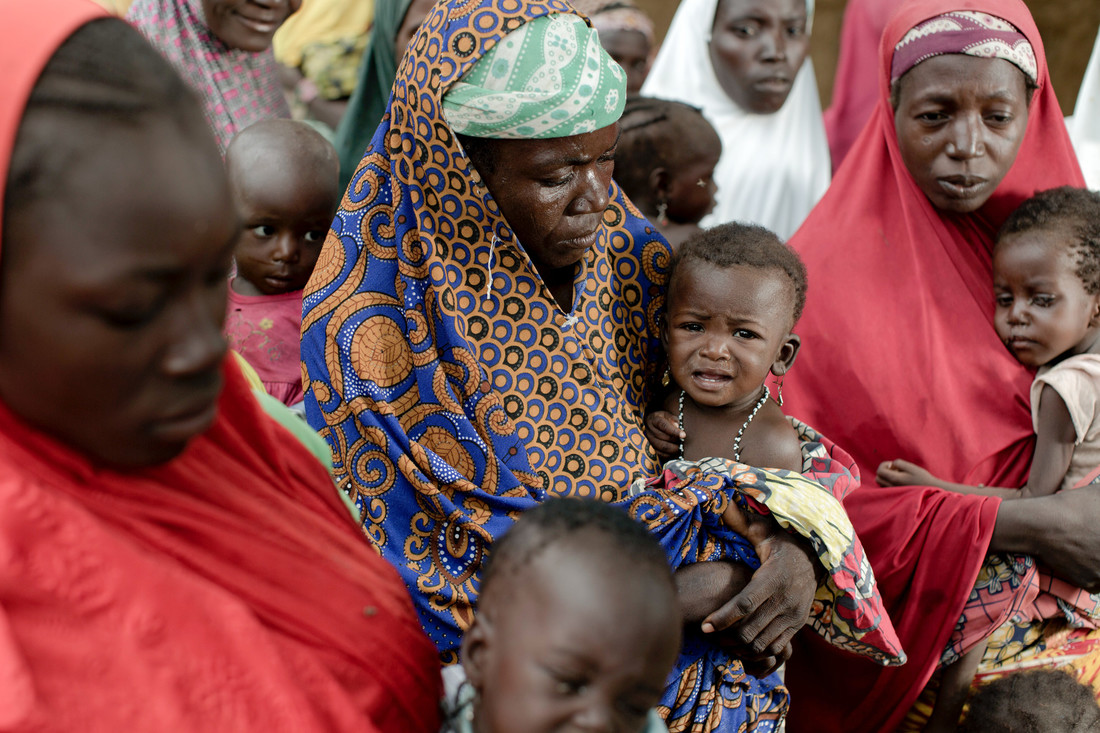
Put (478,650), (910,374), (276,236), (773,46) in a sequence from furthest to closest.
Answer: (773,46), (276,236), (910,374), (478,650)

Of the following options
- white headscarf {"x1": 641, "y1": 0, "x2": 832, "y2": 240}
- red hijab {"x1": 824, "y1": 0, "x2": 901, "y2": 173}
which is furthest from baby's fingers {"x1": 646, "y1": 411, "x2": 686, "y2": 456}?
red hijab {"x1": 824, "y1": 0, "x2": 901, "y2": 173}

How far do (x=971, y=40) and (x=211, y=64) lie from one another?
282cm

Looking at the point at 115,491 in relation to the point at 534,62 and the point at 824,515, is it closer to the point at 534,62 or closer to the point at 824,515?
the point at 534,62

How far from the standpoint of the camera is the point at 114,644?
109cm

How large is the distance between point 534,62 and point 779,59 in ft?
10.4

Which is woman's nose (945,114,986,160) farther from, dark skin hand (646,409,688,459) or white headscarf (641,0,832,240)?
white headscarf (641,0,832,240)

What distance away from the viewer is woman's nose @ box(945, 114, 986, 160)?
277 cm

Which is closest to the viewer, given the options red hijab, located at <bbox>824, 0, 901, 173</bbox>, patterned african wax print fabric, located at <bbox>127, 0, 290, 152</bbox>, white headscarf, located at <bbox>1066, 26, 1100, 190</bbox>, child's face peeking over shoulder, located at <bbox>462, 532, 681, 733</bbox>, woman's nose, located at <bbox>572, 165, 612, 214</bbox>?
child's face peeking over shoulder, located at <bbox>462, 532, 681, 733</bbox>

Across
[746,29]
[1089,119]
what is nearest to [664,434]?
[746,29]

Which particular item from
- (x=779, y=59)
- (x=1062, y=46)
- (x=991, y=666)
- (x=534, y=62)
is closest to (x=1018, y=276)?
(x=991, y=666)

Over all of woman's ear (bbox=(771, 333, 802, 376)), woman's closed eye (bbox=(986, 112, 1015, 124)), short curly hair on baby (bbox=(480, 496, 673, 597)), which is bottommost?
short curly hair on baby (bbox=(480, 496, 673, 597))

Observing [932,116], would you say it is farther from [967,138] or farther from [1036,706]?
[1036,706]

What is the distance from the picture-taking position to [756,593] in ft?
6.66

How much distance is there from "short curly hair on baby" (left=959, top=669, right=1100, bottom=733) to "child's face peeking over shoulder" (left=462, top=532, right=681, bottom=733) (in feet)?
5.08
